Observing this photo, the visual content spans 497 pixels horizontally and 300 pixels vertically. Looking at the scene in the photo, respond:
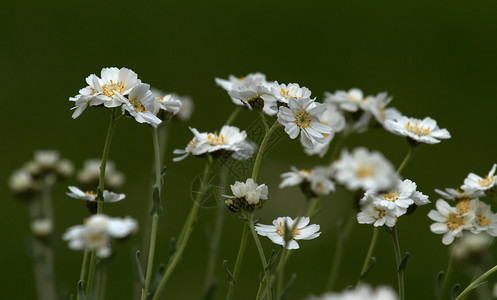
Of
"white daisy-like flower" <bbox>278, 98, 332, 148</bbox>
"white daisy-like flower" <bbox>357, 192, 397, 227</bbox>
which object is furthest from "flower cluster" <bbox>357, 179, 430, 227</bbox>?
"white daisy-like flower" <bbox>278, 98, 332, 148</bbox>

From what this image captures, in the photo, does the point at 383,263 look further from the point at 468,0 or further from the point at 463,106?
the point at 468,0

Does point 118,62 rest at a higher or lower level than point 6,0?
lower

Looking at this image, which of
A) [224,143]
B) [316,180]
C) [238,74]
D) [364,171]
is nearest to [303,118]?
[224,143]

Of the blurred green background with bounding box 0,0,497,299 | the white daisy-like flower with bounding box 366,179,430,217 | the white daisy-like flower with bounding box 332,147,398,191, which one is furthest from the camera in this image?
the blurred green background with bounding box 0,0,497,299

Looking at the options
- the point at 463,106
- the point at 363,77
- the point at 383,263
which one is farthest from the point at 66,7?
the point at 383,263

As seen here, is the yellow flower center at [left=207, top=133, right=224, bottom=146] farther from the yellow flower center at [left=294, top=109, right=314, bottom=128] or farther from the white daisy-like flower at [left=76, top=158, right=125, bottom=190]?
the white daisy-like flower at [left=76, top=158, right=125, bottom=190]

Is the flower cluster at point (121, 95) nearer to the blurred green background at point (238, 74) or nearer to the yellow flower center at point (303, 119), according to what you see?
the yellow flower center at point (303, 119)

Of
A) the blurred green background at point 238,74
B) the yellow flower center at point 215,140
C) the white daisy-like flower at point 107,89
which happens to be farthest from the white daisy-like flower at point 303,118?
the blurred green background at point 238,74

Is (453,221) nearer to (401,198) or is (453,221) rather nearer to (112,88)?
(401,198)
